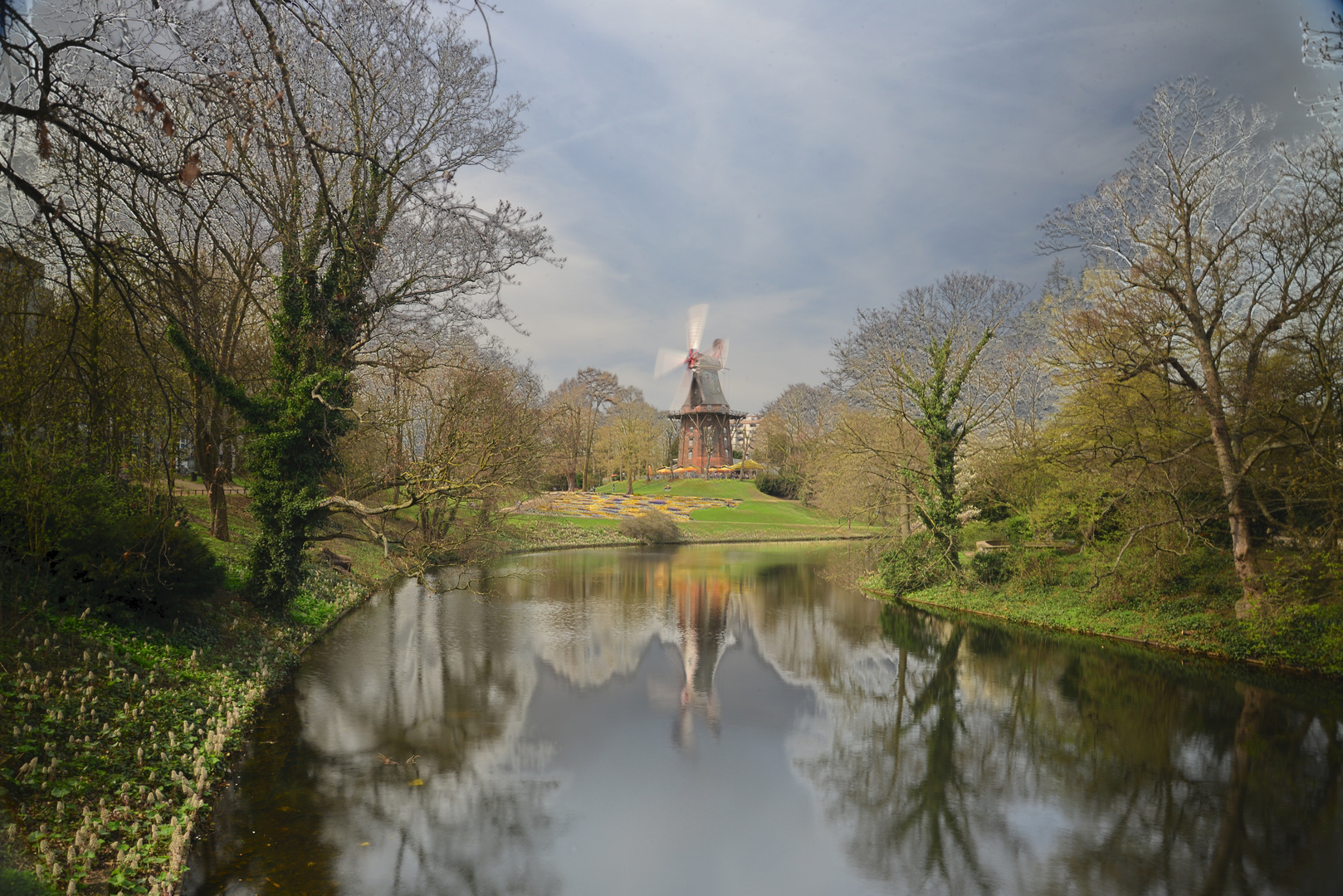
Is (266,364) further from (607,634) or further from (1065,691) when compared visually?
(1065,691)

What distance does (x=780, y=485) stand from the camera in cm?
5384

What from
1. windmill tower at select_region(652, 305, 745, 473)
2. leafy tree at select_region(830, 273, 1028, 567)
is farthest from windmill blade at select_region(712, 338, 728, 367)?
leafy tree at select_region(830, 273, 1028, 567)

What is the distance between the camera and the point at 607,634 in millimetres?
15023

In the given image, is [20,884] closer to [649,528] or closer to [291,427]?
[291,427]

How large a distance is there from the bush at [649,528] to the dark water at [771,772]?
833 inches

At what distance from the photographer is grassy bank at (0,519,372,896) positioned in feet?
16.2

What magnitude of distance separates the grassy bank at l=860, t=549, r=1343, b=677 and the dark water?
85cm

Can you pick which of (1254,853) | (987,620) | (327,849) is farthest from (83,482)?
(987,620)

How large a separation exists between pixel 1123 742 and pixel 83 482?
13.1m

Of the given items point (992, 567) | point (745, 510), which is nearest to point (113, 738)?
point (992, 567)

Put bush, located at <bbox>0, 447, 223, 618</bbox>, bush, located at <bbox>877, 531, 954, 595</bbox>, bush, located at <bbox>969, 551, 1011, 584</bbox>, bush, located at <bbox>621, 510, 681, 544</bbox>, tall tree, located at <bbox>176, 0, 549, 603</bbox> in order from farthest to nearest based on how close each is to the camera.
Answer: bush, located at <bbox>621, 510, 681, 544</bbox> → bush, located at <bbox>877, 531, 954, 595</bbox> → bush, located at <bbox>969, 551, 1011, 584</bbox> → tall tree, located at <bbox>176, 0, 549, 603</bbox> → bush, located at <bbox>0, 447, 223, 618</bbox>

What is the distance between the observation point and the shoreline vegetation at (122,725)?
4.97 m

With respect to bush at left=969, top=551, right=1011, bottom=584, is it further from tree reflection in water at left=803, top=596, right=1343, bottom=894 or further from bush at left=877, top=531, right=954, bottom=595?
tree reflection in water at left=803, top=596, right=1343, bottom=894

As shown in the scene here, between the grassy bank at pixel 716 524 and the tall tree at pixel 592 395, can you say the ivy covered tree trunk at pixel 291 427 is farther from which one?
the tall tree at pixel 592 395
